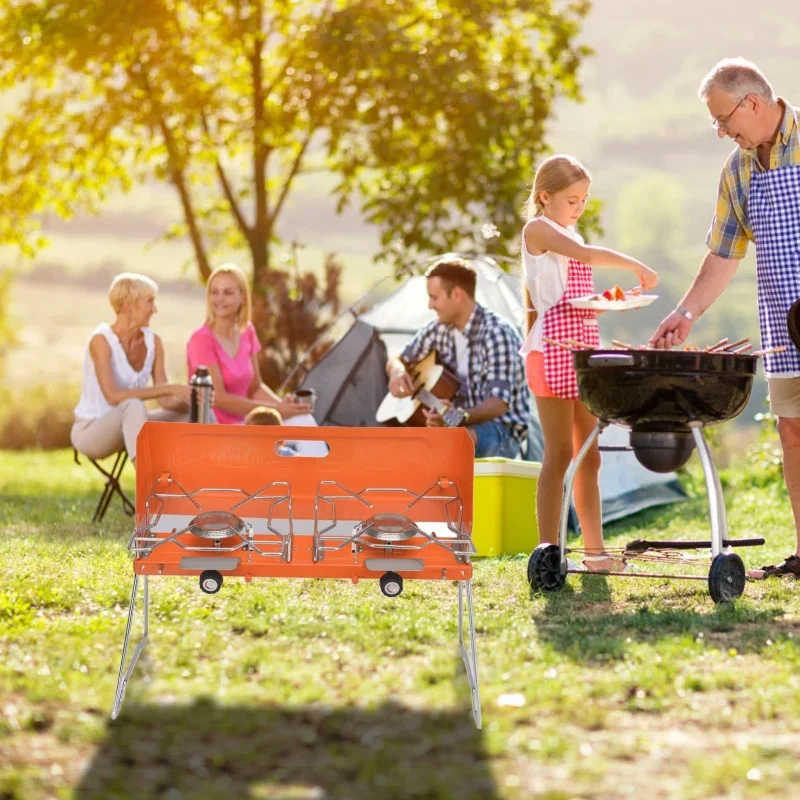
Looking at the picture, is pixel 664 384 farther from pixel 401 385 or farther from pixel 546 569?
pixel 401 385

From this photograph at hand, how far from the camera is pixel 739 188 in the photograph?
481 centimetres

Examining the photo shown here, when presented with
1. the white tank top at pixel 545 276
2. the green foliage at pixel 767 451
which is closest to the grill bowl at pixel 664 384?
the white tank top at pixel 545 276

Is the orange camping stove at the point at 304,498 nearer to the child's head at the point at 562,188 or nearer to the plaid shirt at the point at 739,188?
the child's head at the point at 562,188

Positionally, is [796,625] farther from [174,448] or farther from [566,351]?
[174,448]

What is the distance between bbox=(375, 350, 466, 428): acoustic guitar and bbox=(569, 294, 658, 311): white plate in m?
1.78

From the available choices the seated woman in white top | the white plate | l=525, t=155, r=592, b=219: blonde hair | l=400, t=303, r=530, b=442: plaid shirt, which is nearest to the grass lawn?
the white plate

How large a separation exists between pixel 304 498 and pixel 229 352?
365cm

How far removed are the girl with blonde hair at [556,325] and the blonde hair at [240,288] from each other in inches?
95.7

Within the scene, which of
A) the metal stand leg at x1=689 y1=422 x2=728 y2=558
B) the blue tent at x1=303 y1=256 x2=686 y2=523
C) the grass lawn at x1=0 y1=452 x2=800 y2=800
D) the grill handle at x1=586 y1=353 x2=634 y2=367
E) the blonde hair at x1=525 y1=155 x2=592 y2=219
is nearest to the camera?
the grass lawn at x1=0 y1=452 x2=800 y2=800

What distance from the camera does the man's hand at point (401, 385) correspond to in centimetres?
639

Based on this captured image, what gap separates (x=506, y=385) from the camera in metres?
6.12

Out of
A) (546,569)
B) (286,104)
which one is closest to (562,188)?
(546,569)

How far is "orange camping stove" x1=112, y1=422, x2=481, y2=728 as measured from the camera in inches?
122

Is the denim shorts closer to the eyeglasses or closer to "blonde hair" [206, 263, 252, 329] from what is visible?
"blonde hair" [206, 263, 252, 329]
